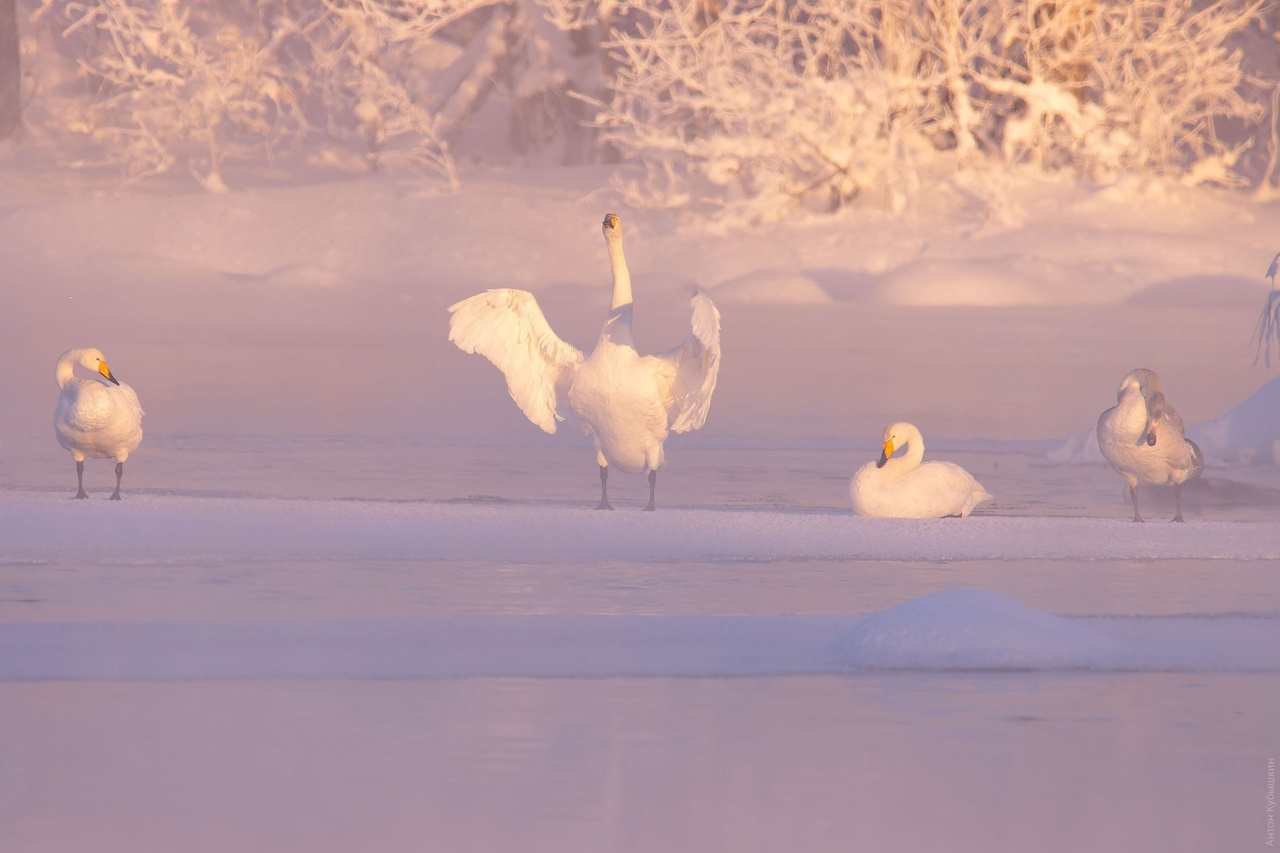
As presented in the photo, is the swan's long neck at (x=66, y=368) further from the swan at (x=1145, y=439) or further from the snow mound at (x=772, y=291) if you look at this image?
the snow mound at (x=772, y=291)

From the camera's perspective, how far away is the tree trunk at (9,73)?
1187 inches

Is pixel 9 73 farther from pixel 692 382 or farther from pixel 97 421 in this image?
pixel 692 382

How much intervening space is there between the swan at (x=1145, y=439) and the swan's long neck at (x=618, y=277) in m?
2.38

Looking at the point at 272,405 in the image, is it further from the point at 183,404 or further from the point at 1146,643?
the point at 1146,643

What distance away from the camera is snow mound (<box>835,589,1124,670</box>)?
644cm

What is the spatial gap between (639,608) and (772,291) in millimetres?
13913

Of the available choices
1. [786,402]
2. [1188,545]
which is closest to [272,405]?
[786,402]

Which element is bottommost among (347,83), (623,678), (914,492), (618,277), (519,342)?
(623,678)

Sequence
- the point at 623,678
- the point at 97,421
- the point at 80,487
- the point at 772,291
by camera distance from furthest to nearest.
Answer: the point at 772,291 → the point at 80,487 → the point at 97,421 → the point at 623,678

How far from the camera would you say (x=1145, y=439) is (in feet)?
33.7

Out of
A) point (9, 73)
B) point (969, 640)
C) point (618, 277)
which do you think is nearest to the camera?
point (969, 640)

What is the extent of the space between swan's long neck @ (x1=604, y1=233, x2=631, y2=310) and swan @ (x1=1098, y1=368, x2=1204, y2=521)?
2.38 metres

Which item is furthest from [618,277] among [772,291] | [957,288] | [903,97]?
[903,97]

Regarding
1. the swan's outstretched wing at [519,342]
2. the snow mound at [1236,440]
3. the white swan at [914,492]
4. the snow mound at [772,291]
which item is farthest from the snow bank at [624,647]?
the snow mound at [772,291]
